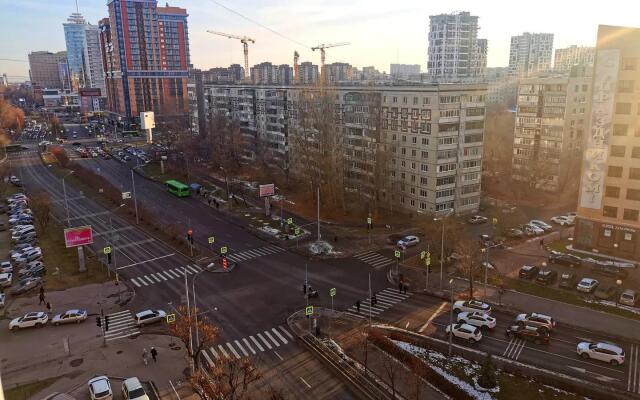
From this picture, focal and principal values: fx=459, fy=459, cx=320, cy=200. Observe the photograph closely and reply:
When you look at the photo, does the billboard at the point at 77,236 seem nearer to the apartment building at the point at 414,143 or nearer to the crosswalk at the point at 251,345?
the crosswalk at the point at 251,345

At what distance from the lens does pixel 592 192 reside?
192 feet

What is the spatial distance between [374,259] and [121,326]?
30.3 m

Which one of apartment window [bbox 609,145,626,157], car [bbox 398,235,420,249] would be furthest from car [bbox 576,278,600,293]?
car [bbox 398,235,420,249]

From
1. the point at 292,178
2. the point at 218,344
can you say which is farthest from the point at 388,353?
the point at 292,178

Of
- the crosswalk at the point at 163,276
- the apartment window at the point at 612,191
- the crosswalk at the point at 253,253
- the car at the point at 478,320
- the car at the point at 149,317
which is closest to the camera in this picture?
the car at the point at 478,320

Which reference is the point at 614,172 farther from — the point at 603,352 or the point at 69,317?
the point at 69,317

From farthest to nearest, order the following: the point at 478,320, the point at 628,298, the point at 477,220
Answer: the point at 477,220, the point at 628,298, the point at 478,320

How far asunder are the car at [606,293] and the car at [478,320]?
1337 cm

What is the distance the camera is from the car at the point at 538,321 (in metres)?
39.5

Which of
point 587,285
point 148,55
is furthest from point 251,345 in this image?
point 148,55

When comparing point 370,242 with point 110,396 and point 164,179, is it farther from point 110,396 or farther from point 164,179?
point 164,179

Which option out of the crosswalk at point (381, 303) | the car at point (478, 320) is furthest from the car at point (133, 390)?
the car at point (478, 320)

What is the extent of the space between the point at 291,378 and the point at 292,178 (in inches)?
2680

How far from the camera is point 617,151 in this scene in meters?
56.1
